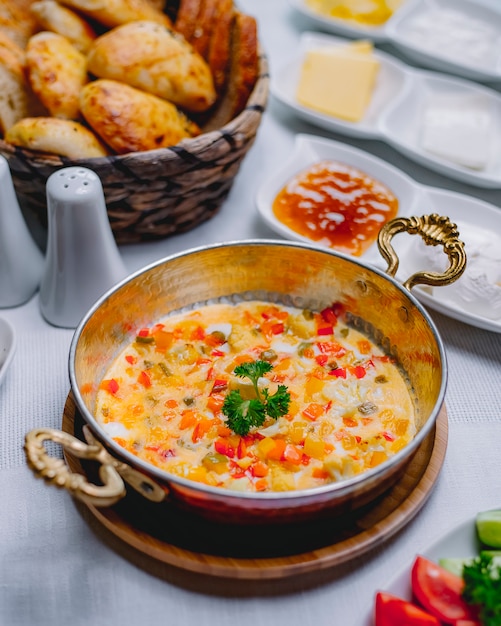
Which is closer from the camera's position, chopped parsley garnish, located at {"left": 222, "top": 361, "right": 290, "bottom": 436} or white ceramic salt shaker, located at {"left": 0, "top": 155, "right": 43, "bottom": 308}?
chopped parsley garnish, located at {"left": 222, "top": 361, "right": 290, "bottom": 436}

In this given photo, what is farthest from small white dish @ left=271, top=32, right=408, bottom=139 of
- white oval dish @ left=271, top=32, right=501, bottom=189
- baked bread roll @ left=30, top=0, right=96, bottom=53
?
baked bread roll @ left=30, top=0, right=96, bottom=53

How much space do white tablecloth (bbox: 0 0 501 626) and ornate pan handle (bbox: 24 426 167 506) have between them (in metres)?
0.24

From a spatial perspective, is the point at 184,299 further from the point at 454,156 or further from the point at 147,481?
the point at 454,156

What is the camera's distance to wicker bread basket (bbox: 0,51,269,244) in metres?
1.78

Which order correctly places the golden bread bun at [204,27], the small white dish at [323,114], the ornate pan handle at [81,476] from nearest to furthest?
the ornate pan handle at [81,476] → the golden bread bun at [204,27] → the small white dish at [323,114]

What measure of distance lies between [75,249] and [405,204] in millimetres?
998

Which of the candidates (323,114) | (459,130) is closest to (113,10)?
(323,114)

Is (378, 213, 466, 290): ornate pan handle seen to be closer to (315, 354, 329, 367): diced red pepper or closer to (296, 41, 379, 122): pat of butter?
(315, 354, 329, 367): diced red pepper

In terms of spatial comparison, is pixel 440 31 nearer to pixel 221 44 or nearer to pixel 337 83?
pixel 337 83

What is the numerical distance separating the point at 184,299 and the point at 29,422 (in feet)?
1.56

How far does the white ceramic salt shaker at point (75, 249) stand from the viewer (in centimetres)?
170

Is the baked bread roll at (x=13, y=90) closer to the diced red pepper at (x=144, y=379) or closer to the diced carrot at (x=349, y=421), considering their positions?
the diced red pepper at (x=144, y=379)

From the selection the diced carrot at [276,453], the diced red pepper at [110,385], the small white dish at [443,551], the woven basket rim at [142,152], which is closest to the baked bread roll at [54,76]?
the woven basket rim at [142,152]

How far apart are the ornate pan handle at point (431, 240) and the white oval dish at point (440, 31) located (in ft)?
4.34
